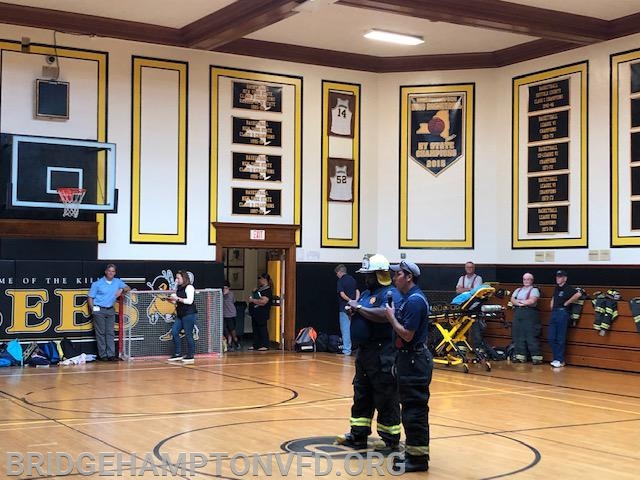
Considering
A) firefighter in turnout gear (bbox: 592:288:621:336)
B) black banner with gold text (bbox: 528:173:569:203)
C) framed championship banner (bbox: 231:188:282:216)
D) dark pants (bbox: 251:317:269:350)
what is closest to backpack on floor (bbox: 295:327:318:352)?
dark pants (bbox: 251:317:269:350)

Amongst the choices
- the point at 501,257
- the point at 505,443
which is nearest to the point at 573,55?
the point at 501,257

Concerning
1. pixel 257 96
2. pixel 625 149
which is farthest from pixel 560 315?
pixel 257 96

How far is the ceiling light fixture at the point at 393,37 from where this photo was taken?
17516 millimetres

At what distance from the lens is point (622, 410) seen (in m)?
11.3

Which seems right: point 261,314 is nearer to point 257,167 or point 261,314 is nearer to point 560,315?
point 257,167

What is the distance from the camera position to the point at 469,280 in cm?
1816

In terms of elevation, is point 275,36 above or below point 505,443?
above

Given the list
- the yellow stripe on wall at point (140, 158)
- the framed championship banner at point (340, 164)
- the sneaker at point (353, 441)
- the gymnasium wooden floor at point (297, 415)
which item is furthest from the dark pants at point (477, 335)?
the sneaker at point (353, 441)

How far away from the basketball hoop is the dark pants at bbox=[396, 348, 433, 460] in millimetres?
9732

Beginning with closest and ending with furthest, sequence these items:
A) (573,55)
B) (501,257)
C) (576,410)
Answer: (576,410) < (573,55) < (501,257)

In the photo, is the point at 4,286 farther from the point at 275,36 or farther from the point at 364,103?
the point at 364,103

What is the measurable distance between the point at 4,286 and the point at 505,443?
33.4 feet

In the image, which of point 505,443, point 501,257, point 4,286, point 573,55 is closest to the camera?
point 505,443

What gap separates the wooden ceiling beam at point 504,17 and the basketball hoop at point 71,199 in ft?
18.0
